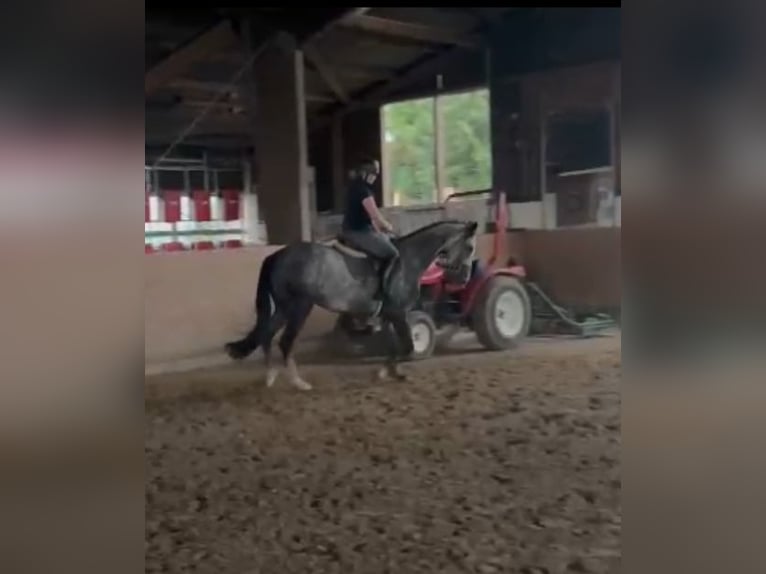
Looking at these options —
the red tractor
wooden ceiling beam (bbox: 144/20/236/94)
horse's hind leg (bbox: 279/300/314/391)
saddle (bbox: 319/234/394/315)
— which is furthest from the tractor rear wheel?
wooden ceiling beam (bbox: 144/20/236/94)

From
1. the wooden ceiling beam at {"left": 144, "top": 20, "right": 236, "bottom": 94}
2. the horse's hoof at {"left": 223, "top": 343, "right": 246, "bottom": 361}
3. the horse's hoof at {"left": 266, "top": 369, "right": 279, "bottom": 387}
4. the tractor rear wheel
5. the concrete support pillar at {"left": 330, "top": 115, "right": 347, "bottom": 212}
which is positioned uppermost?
the wooden ceiling beam at {"left": 144, "top": 20, "right": 236, "bottom": 94}

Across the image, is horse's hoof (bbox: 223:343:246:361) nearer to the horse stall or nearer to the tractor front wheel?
the horse stall

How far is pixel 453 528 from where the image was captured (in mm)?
1091

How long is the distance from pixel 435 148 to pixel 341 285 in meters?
0.22

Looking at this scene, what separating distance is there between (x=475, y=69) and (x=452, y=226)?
21cm

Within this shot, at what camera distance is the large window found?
114 centimetres

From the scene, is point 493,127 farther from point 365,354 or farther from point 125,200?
point 125,200

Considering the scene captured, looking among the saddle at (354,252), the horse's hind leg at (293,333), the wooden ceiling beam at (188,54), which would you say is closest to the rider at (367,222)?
the saddle at (354,252)

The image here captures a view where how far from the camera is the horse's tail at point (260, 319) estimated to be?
3.65ft

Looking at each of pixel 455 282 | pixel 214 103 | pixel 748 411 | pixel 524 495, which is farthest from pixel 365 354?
pixel 748 411

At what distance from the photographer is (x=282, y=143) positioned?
3.64 ft

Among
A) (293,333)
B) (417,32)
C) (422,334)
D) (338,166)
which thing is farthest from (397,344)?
(417,32)

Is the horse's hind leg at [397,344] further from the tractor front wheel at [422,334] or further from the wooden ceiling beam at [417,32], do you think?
the wooden ceiling beam at [417,32]

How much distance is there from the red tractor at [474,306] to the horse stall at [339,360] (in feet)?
0.06
